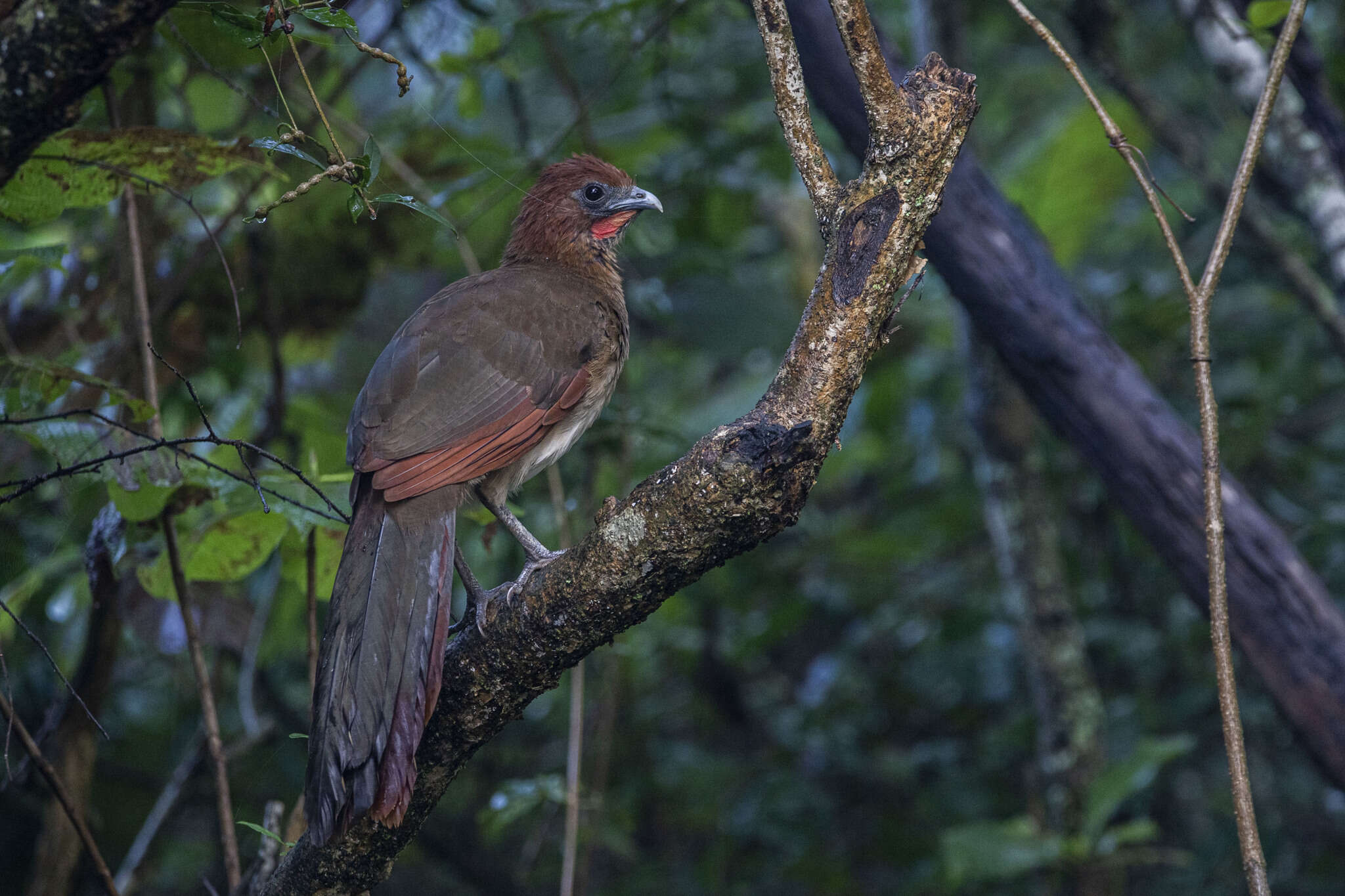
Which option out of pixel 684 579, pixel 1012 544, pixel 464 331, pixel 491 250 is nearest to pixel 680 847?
pixel 1012 544

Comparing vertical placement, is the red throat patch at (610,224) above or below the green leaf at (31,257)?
above

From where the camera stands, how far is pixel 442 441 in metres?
2.41

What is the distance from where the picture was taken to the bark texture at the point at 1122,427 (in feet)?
9.82

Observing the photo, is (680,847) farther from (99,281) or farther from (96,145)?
(96,145)

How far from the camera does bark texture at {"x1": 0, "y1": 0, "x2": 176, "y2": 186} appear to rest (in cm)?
136

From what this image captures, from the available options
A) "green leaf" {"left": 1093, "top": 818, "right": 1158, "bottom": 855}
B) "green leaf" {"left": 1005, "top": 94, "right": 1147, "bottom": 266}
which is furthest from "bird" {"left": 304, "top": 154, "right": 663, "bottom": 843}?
"green leaf" {"left": 1005, "top": 94, "right": 1147, "bottom": 266}

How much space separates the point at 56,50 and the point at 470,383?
4.26 ft

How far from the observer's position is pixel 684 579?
1.81 metres

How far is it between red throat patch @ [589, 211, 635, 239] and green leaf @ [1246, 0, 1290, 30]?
6.00ft

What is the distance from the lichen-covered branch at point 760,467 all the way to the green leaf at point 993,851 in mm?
1893

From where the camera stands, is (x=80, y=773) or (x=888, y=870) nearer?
(x=80, y=773)

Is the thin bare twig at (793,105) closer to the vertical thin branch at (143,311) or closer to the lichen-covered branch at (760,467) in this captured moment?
the lichen-covered branch at (760,467)

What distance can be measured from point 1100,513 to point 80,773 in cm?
401

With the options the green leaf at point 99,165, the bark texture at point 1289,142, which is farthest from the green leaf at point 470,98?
the bark texture at point 1289,142
